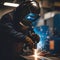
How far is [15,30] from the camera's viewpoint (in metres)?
0.83

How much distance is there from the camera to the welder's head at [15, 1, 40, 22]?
2.73 ft

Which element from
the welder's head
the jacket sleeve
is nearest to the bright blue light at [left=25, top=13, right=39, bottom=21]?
the welder's head

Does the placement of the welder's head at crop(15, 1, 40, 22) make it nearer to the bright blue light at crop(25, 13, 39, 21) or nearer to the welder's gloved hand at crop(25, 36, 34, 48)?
the bright blue light at crop(25, 13, 39, 21)

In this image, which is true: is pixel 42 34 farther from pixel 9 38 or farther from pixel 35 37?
pixel 9 38

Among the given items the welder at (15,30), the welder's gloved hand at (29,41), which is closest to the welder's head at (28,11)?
the welder at (15,30)

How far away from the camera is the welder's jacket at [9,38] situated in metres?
0.81

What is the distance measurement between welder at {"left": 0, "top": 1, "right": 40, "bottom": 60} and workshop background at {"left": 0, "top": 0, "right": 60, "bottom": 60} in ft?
0.11

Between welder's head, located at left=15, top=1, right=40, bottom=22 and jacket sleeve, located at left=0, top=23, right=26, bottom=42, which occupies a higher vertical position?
welder's head, located at left=15, top=1, right=40, bottom=22

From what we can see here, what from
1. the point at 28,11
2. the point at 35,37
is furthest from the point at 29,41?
the point at 28,11

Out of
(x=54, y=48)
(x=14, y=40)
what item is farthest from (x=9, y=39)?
(x=54, y=48)

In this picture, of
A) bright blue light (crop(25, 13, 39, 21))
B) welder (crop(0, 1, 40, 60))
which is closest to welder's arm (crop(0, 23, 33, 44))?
welder (crop(0, 1, 40, 60))

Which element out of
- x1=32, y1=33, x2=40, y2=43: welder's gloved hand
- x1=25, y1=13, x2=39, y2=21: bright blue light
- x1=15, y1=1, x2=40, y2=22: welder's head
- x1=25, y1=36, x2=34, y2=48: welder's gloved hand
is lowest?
→ x1=25, y1=36, x2=34, y2=48: welder's gloved hand

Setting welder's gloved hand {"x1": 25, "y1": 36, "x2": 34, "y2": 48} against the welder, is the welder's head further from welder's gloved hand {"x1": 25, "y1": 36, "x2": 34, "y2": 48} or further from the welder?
welder's gloved hand {"x1": 25, "y1": 36, "x2": 34, "y2": 48}

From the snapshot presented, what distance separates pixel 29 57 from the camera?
83 centimetres
